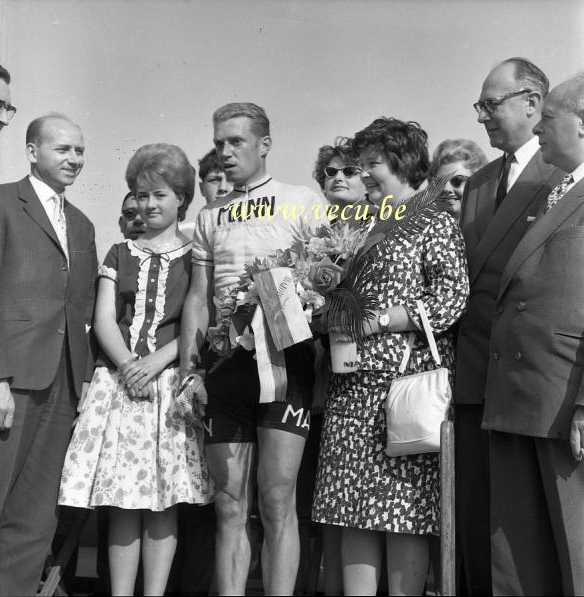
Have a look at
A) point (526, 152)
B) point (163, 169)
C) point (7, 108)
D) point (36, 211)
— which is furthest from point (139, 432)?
point (526, 152)

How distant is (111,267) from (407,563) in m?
2.13

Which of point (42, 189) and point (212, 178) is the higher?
point (212, 178)

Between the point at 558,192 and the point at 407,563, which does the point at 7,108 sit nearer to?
the point at 558,192

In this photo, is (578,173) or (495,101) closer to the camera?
(578,173)

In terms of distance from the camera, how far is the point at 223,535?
13.2 ft

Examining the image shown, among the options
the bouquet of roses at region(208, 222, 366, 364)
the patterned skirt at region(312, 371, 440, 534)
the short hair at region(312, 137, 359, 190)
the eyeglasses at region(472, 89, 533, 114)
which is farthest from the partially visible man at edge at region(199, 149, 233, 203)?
the patterned skirt at region(312, 371, 440, 534)

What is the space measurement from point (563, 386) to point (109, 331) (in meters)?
2.23

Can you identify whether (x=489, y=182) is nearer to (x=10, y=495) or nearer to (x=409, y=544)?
(x=409, y=544)

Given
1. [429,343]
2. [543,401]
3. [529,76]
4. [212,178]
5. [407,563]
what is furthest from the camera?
[212,178]

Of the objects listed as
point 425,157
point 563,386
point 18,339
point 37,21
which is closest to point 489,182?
point 425,157

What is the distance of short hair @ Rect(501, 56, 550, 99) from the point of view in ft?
14.9

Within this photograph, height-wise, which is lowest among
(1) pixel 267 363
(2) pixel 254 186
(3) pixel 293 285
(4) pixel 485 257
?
(1) pixel 267 363

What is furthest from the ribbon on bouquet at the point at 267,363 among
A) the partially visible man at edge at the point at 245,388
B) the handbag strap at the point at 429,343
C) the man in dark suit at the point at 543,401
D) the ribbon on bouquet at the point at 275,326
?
the man in dark suit at the point at 543,401

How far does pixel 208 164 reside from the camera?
18.7 ft
